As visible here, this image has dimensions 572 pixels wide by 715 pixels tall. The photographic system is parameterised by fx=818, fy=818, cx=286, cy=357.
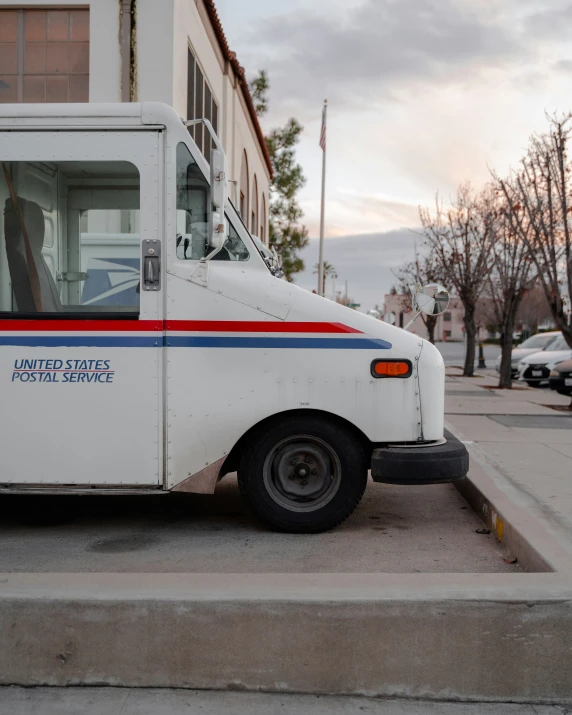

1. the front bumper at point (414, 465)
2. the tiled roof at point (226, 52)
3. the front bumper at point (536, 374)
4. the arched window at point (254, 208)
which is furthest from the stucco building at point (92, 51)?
the front bumper at point (536, 374)

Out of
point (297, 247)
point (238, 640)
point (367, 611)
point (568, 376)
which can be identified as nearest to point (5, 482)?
point (238, 640)

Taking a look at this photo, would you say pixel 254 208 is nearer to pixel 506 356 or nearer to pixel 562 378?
pixel 506 356

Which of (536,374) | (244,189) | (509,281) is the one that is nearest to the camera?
(509,281)

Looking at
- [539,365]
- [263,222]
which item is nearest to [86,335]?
[539,365]

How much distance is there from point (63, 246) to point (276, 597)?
293cm

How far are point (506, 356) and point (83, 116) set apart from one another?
1849cm

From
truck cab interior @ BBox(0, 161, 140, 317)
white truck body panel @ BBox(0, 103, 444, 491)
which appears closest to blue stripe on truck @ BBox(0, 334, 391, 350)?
white truck body panel @ BBox(0, 103, 444, 491)

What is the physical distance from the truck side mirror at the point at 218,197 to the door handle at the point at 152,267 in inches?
14.6

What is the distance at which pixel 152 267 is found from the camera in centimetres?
527

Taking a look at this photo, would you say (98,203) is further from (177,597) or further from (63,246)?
(177,597)

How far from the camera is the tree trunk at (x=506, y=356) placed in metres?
22.0

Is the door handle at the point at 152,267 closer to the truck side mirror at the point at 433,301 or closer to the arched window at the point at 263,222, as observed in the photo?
the truck side mirror at the point at 433,301

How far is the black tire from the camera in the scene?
5.35 metres

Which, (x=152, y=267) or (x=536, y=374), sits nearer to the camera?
(x=152, y=267)
